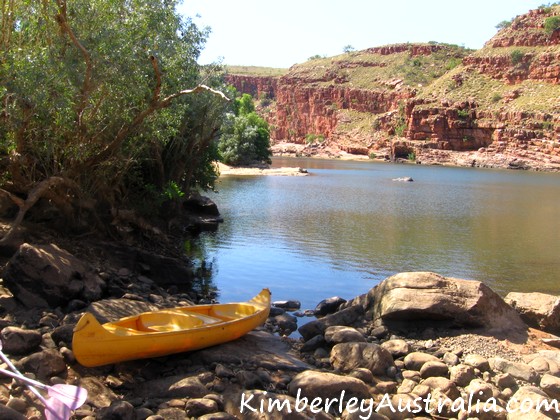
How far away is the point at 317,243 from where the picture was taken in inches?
845

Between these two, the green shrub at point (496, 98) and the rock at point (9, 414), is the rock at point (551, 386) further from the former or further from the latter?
the green shrub at point (496, 98)

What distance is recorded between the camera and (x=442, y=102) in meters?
102

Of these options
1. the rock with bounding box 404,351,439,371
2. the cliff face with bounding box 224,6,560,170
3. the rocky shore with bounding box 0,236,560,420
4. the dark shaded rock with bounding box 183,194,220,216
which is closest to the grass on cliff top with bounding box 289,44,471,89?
the cliff face with bounding box 224,6,560,170

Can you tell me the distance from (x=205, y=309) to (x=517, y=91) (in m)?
99.1

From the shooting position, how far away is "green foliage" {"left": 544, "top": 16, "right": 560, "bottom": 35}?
328 feet

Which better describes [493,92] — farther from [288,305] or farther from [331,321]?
[331,321]

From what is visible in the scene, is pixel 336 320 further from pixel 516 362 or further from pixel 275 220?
pixel 275 220

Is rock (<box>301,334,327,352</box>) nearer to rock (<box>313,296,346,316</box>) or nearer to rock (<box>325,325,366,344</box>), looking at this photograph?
rock (<box>325,325,366,344</box>)

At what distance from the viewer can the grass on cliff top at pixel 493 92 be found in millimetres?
92812

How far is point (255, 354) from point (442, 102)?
99.6m

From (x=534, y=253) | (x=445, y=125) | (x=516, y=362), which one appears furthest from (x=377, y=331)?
(x=445, y=125)

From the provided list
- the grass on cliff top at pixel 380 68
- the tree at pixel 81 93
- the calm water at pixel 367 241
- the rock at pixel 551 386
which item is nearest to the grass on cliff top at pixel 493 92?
the grass on cliff top at pixel 380 68

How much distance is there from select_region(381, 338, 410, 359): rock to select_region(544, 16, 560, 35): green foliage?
351 ft

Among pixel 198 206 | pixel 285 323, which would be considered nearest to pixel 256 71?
pixel 198 206
